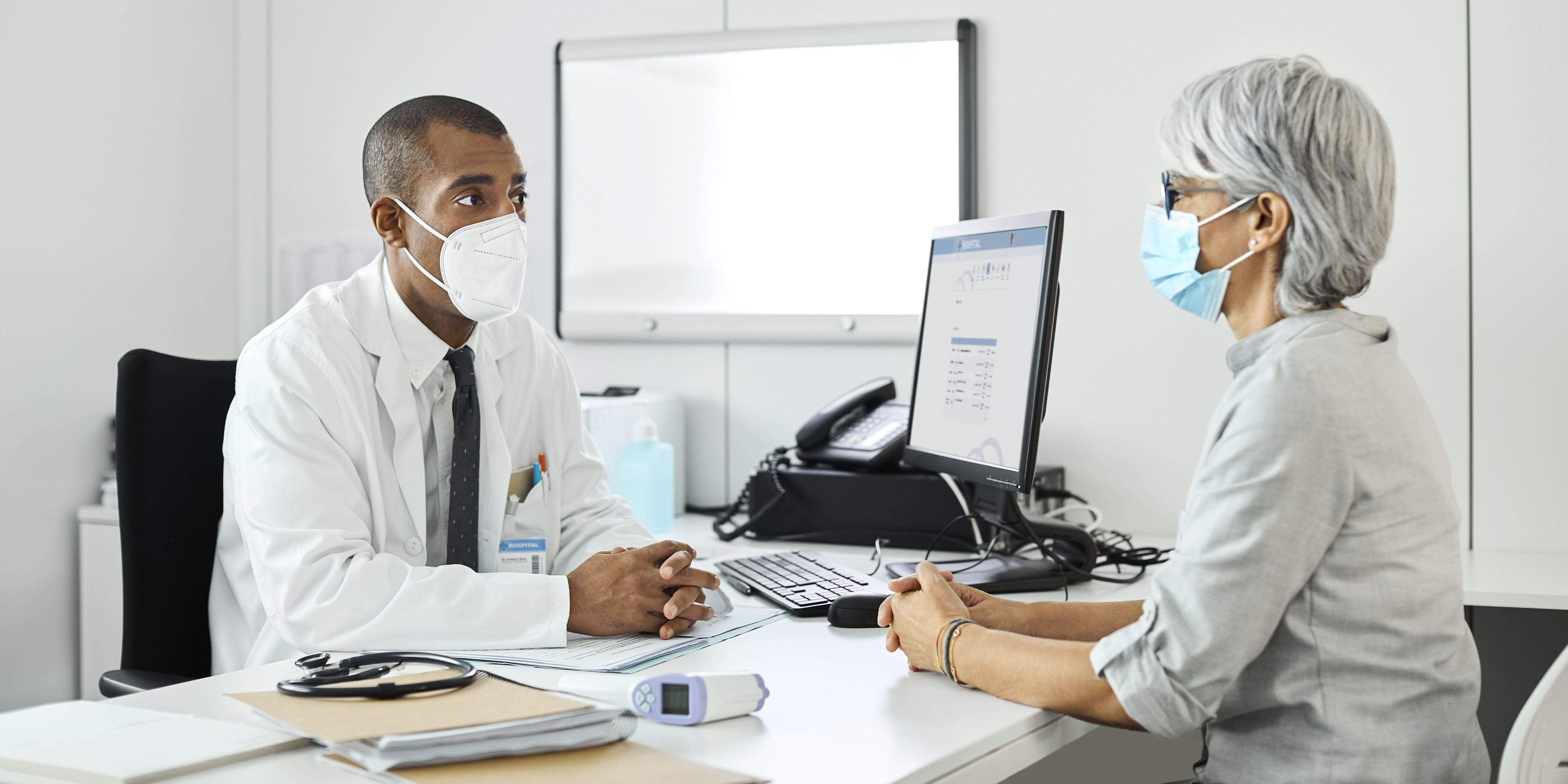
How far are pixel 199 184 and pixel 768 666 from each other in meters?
2.12

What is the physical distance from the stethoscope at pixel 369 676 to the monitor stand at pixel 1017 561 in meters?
0.65

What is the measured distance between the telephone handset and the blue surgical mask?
783 mm

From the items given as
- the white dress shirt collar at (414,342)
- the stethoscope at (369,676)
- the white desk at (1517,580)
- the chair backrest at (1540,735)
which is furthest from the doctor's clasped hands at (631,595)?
the white desk at (1517,580)

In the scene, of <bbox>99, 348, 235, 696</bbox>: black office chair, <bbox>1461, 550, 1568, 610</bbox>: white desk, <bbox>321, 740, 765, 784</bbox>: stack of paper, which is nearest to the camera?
<bbox>321, 740, 765, 784</bbox>: stack of paper

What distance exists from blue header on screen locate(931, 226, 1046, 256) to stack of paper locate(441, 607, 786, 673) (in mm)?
597

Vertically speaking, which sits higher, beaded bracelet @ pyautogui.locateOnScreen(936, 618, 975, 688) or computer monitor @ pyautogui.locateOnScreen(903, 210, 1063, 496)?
computer monitor @ pyautogui.locateOnScreen(903, 210, 1063, 496)

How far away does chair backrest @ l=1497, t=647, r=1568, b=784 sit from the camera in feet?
3.31

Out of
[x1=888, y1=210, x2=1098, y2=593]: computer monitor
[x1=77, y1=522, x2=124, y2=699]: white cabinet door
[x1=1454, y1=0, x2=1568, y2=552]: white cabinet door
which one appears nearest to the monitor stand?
[x1=888, y1=210, x2=1098, y2=593]: computer monitor

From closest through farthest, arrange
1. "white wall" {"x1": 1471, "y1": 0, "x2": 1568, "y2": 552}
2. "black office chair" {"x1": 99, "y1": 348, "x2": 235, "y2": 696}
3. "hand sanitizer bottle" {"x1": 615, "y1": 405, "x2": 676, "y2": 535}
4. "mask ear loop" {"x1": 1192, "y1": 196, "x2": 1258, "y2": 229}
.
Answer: "mask ear loop" {"x1": 1192, "y1": 196, "x2": 1258, "y2": 229}
"black office chair" {"x1": 99, "y1": 348, "x2": 235, "y2": 696}
"white wall" {"x1": 1471, "y1": 0, "x2": 1568, "y2": 552}
"hand sanitizer bottle" {"x1": 615, "y1": 405, "x2": 676, "y2": 535}

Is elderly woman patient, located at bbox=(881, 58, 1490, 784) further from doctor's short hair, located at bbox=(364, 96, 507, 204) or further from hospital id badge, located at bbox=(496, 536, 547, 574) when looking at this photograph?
doctor's short hair, located at bbox=(364, 96, 507, 204)

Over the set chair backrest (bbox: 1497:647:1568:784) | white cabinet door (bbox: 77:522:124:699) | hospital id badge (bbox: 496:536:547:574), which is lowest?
white cabinet door (bbox: 77:522:124:699)

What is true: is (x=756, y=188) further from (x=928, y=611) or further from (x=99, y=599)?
(x=99, y=599)

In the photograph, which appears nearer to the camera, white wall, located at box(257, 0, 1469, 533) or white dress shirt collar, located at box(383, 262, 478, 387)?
white dress shirt collar, located at box(383, 262, 478, 387)

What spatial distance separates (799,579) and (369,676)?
654 mm
